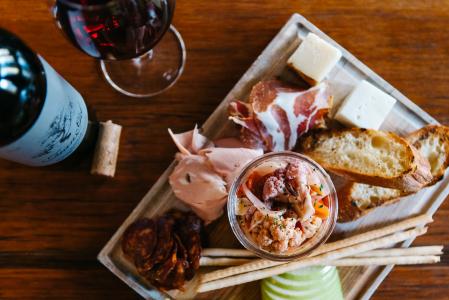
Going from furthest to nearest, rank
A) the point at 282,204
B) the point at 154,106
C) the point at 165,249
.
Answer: the point at 154,106
the point at 165,249
the point at 282,204

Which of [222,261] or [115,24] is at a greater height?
[115,24]

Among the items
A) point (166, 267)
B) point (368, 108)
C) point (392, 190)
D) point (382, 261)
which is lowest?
point (166, 267)

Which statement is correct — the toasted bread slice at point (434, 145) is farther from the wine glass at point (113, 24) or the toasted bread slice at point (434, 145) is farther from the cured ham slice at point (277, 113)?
the wine glass at point (113, 24)

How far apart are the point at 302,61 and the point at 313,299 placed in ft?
1.46

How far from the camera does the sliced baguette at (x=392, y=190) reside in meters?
A: 0.99

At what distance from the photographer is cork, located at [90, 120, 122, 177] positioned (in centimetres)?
100

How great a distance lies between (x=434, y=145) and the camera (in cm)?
100

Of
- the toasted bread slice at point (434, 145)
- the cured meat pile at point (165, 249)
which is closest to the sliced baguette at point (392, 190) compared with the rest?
the toasted bread slice at point (434, 145)

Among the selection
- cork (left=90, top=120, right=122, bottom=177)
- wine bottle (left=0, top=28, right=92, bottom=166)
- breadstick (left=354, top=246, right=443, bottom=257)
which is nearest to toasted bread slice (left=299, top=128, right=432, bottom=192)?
breadstick (left=354, top=246, right=443, bottom=257)

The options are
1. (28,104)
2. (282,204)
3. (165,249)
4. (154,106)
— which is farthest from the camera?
(154,106)

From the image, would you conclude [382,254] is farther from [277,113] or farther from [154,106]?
[154,106]

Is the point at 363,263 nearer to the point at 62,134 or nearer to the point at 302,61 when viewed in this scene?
the point at 302,61

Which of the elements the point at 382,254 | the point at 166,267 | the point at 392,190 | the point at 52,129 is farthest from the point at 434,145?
the point at 52,129

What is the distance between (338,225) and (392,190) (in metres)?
0.13
